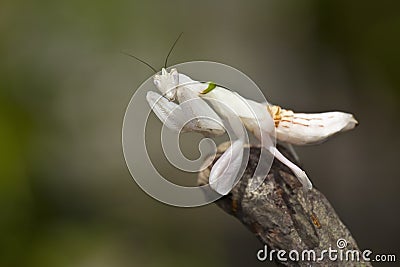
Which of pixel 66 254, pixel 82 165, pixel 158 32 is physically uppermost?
pixel 158 32

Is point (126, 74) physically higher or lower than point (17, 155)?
higher

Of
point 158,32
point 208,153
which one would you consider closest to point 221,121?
point 208,153

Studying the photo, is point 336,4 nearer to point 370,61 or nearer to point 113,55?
point 370,61

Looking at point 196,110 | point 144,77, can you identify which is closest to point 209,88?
point 196,110

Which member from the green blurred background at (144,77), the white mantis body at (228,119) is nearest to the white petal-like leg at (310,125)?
the white mantis body at (228,119)

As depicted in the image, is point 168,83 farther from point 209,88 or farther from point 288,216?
point 288,216

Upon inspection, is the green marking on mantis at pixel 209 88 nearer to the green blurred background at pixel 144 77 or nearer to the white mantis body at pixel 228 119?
the white mantis body at pixel 228 119

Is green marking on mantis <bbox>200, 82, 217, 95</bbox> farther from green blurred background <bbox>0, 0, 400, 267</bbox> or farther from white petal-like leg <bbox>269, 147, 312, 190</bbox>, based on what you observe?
green blurred background <bbox>0, 0, 400, 267</bbox>
